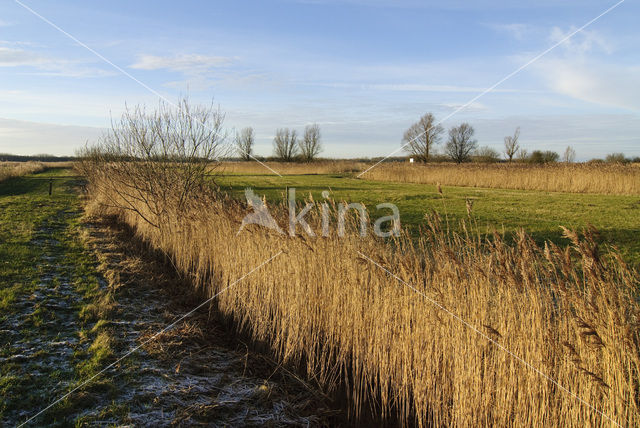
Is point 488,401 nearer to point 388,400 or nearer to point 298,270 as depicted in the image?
point 388,400

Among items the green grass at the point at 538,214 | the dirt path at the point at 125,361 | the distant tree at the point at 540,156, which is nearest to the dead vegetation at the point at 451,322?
the dirt path at the point at 125,361

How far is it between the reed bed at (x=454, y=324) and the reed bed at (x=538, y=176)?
1741 cm

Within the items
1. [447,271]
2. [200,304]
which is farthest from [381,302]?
[200,304]

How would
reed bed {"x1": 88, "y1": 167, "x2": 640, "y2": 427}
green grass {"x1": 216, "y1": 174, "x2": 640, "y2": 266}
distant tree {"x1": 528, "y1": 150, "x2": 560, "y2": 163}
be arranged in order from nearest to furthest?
reed bed {"x1": 88, "y1": 167, "x2": 640, "y2": 427}
green grass {"x1": 216, "y1": 174, "x2": 640, "y2": 266}
distant tree {"x1": 528, "y1": 150, "x2": 560, "y2": 163}

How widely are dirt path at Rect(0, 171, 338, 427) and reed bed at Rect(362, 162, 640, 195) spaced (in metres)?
18.9

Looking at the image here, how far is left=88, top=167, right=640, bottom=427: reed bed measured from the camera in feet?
8.54

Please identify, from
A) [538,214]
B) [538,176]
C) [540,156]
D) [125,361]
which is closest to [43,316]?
[125,361]

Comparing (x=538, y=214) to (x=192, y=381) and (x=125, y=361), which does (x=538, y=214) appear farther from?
(x=125, y=361)

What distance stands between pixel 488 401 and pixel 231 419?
7.11 ft

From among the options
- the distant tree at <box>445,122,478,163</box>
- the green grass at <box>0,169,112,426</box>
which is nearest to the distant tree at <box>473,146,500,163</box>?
the distant tree at <box>445,122,478,163</box>

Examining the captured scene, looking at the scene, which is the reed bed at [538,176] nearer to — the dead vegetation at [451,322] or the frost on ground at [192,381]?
the dead vegetation at [451,322]

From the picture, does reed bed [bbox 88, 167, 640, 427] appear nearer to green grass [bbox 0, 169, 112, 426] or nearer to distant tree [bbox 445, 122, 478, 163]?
green grass [bbox 0, 169, 112, 426]

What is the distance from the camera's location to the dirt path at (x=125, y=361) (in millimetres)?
3605

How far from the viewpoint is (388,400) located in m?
3.86
